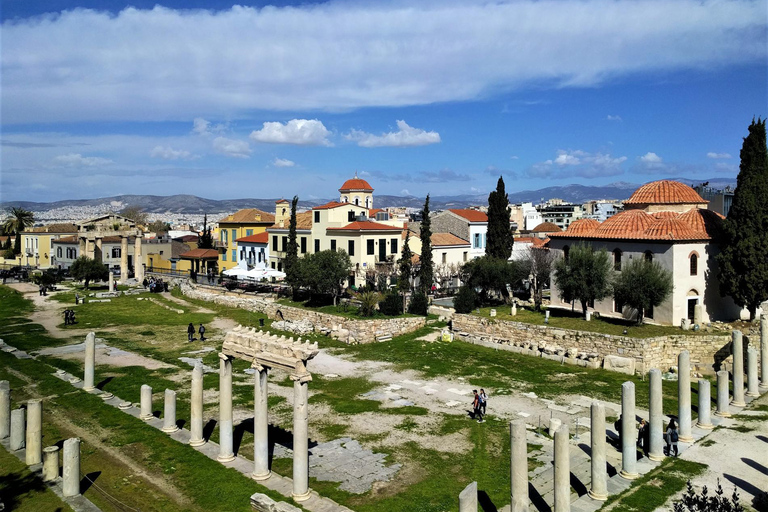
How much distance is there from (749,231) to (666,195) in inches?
305

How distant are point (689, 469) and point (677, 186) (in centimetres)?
2692

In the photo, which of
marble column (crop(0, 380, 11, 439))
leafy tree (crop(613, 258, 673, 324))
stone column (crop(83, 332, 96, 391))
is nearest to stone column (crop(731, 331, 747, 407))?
leafy tree (crop(613, 258, 673, 324))

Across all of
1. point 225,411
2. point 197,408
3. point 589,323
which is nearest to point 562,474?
point 225,411

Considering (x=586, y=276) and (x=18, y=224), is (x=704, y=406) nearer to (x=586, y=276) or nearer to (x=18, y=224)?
(x=586, y=276)

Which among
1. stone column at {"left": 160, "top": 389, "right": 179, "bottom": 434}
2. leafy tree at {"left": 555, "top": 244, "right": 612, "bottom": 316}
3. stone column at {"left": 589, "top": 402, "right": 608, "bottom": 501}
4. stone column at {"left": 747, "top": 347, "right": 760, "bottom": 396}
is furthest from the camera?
leafy tree at {"left": 555, "top": 244, "right": 612, "bottom": 316}

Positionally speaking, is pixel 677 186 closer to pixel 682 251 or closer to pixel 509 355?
pixel 682 251

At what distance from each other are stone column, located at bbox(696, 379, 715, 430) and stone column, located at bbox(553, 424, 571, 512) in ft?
33.2

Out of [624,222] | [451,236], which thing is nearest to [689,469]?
[624,222]

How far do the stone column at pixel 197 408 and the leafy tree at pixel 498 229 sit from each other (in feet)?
107

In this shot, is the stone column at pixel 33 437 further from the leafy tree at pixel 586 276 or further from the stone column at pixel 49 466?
the leafy tree at pixel 586 276

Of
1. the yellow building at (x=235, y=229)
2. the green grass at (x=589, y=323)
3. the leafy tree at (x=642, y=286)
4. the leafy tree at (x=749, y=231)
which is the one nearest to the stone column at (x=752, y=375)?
the green grass at (x=589, y=323)

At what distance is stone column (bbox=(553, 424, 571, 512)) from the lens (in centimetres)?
1354

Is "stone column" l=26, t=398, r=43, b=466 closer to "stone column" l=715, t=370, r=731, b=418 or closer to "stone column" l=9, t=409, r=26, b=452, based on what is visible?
"stone column" l=9, t=409, r=26, b=452

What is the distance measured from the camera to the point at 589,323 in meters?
33.5
